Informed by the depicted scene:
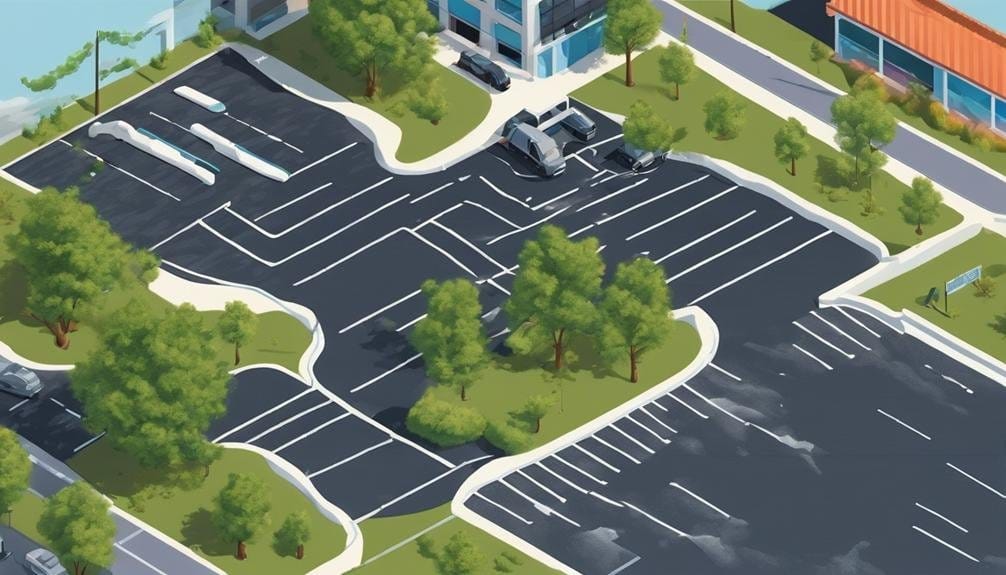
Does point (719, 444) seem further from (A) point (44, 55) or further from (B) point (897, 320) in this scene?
(A) point (44, 55)

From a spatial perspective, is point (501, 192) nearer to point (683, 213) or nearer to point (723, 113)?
point (683, 213)

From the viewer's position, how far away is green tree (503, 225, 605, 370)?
180750 mm

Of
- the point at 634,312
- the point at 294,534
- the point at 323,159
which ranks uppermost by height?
the point at 634,312

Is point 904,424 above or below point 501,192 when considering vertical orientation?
below

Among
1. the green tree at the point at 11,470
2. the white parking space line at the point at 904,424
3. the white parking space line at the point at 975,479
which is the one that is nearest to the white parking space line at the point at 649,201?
the white parking space line at the point at 904,424

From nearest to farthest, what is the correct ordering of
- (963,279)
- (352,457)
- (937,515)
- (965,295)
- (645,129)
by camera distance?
(937,515), (352,457), (963,279), (965,295), (645,129)

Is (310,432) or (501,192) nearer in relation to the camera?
(310,432)

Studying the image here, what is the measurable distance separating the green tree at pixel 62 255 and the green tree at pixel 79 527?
16.9m

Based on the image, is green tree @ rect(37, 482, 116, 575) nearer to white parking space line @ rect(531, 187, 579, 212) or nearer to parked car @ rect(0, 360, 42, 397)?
parked car @ rect(0, 360, 42, 397)

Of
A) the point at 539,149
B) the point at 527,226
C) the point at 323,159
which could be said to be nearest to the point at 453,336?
the point at 527,226

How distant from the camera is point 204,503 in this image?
575 feet

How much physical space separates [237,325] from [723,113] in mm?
32962

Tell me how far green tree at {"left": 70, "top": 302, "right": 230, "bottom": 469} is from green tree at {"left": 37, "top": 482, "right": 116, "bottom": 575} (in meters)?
5.69

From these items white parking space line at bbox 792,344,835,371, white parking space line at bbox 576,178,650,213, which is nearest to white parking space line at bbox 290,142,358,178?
white parking space line at bbox 576,178,650,213
